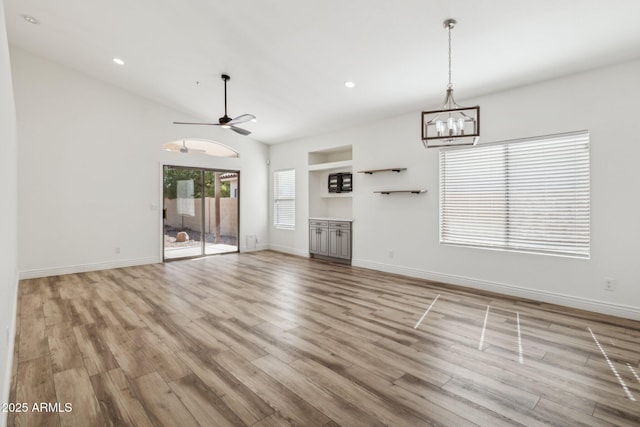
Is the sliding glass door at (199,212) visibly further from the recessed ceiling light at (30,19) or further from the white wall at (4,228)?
the white wall at (4,228)

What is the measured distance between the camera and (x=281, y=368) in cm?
248

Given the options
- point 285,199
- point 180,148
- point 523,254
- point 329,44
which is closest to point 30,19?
point 180,148

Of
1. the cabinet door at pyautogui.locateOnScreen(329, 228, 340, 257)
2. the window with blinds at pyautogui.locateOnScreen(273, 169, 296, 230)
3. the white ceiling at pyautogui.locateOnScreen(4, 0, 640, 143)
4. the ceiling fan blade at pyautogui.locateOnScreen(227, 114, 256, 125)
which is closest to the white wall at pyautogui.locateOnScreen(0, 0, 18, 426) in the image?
the white ceiling at pyautogui.locateOnScreen(4, 0, 640, 143)

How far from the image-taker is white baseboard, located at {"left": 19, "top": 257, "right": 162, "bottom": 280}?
5.43 meters

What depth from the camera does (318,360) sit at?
2.61 meters

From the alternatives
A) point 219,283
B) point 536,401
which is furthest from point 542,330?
point 219,283

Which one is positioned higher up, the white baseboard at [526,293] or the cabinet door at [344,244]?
the cabinet door at [344,244]

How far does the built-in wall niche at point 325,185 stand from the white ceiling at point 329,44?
148 cm

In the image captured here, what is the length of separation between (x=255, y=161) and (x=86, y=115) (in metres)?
3.76

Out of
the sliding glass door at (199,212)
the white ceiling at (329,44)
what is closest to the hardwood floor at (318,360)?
the sliding glass door at (199,212)

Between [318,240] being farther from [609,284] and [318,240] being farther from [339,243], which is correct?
[609,284]

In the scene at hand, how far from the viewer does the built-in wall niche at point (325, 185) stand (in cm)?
736

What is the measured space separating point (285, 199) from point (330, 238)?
6.65 ft

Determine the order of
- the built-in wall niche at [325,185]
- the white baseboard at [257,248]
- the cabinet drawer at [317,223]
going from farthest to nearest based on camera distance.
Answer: the white baseboard at [257,248]
the built-in wall niche at [325,185]
the cabinet drawer at [317,223]
